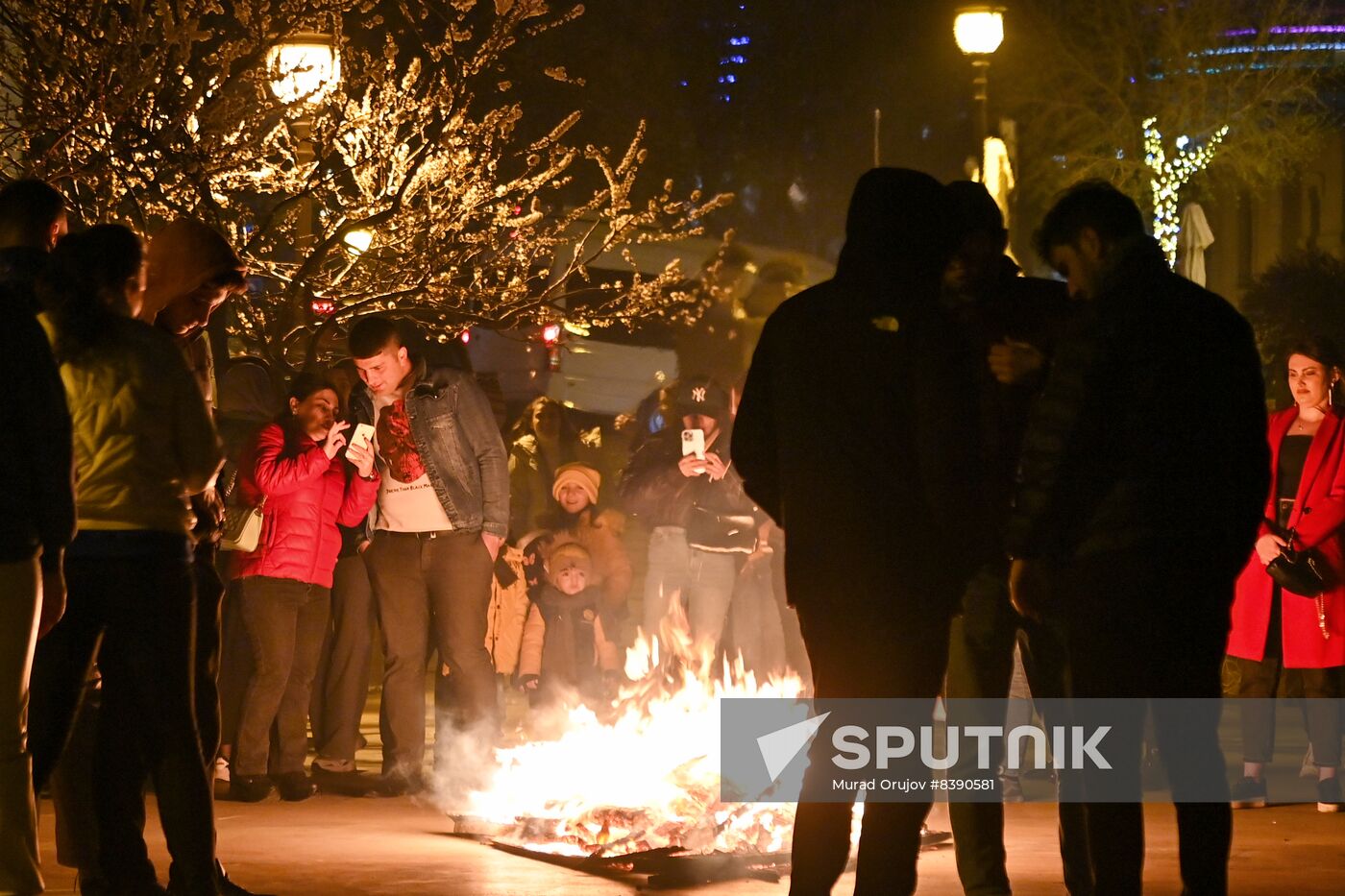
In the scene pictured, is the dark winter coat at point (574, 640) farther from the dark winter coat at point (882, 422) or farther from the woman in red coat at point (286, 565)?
the dark winter coat at point (882, 422)

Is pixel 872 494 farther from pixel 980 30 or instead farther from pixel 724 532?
pixel 980 30

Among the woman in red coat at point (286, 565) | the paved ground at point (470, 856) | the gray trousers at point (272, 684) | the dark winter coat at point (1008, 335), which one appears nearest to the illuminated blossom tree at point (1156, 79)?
the woman in red coat at point (286, 565)

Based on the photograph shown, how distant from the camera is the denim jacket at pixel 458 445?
33.2 feet

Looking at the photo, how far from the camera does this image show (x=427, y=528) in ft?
33.4

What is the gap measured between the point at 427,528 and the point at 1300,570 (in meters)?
4.46

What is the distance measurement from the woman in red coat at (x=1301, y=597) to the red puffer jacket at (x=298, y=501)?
459 cm

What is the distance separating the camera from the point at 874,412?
5.62 metres

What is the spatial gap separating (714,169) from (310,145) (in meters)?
24.8

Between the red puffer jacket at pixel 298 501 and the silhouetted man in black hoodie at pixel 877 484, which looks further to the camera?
the red puffer jacket at pixel 298 501

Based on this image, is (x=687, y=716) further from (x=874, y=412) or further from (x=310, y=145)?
(x=310, y=145)

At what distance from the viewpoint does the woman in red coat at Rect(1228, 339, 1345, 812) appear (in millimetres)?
9883

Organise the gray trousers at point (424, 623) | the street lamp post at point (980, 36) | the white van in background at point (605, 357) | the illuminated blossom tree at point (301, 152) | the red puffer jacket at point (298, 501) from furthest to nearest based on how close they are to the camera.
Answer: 1. the white van in background at point (605, 357)
2. the street lamp post at point (980, 36)
3. the illuminated blossom tree at point (301, 152)
4. the gray trousers at point (424, 623)
5. the red puffer jacket at point (298, 501)

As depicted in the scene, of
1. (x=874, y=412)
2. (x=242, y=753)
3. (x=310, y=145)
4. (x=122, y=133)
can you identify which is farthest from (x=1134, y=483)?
(x=310, y=145)

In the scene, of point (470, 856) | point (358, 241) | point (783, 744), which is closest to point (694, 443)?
point (358, 241)
